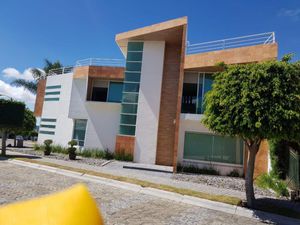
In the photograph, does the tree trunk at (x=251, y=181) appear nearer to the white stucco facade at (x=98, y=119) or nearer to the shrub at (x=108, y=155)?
the shrub at (x=108, y=155)

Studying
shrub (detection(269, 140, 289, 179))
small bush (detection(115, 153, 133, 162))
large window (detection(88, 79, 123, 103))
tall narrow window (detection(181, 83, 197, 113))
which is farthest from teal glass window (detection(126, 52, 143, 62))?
shrub (detection(269, 140, 289, 179))

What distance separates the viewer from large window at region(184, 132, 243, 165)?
59.6 feet

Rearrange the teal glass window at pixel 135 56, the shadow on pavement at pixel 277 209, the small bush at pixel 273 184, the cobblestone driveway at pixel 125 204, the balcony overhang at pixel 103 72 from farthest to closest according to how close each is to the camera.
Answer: the balcony overhang at pixel 103 72 < the teal glass window at pixel 135 56 < the small bush at pixel 273 184 < the shadow on pavement at pixel 277 209 < the cobblestone driveway at pixel 125 204

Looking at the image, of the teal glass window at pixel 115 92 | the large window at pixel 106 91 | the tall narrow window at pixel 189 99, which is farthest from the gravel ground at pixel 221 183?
the large window at pixel 106 91

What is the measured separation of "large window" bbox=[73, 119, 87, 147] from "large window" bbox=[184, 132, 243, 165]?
9.52m

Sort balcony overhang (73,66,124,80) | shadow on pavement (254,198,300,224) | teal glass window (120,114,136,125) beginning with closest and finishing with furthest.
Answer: shadow on pavement (254,198,300,224) → teal glass window (120,114,136,125) → balcony overhang (73,66,124,80)

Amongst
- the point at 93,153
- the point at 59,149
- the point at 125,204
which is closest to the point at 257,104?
the point at 125,204

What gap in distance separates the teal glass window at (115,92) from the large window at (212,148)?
7.41m

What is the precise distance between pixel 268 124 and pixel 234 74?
2.17 m

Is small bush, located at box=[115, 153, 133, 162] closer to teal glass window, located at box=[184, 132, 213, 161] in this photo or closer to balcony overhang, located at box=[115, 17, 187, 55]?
teal glass window, located at box=[184, 132, 213, 161]

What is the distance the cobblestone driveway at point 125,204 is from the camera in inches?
295

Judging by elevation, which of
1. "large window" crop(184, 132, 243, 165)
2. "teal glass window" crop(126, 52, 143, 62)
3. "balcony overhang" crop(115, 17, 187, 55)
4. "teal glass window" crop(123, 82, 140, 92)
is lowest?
"large window" crop(184, 132, 243, 165)

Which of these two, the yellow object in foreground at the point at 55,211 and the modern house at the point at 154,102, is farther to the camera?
the modern house at the point at 154,102

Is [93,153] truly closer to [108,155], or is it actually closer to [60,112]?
[108,155]
